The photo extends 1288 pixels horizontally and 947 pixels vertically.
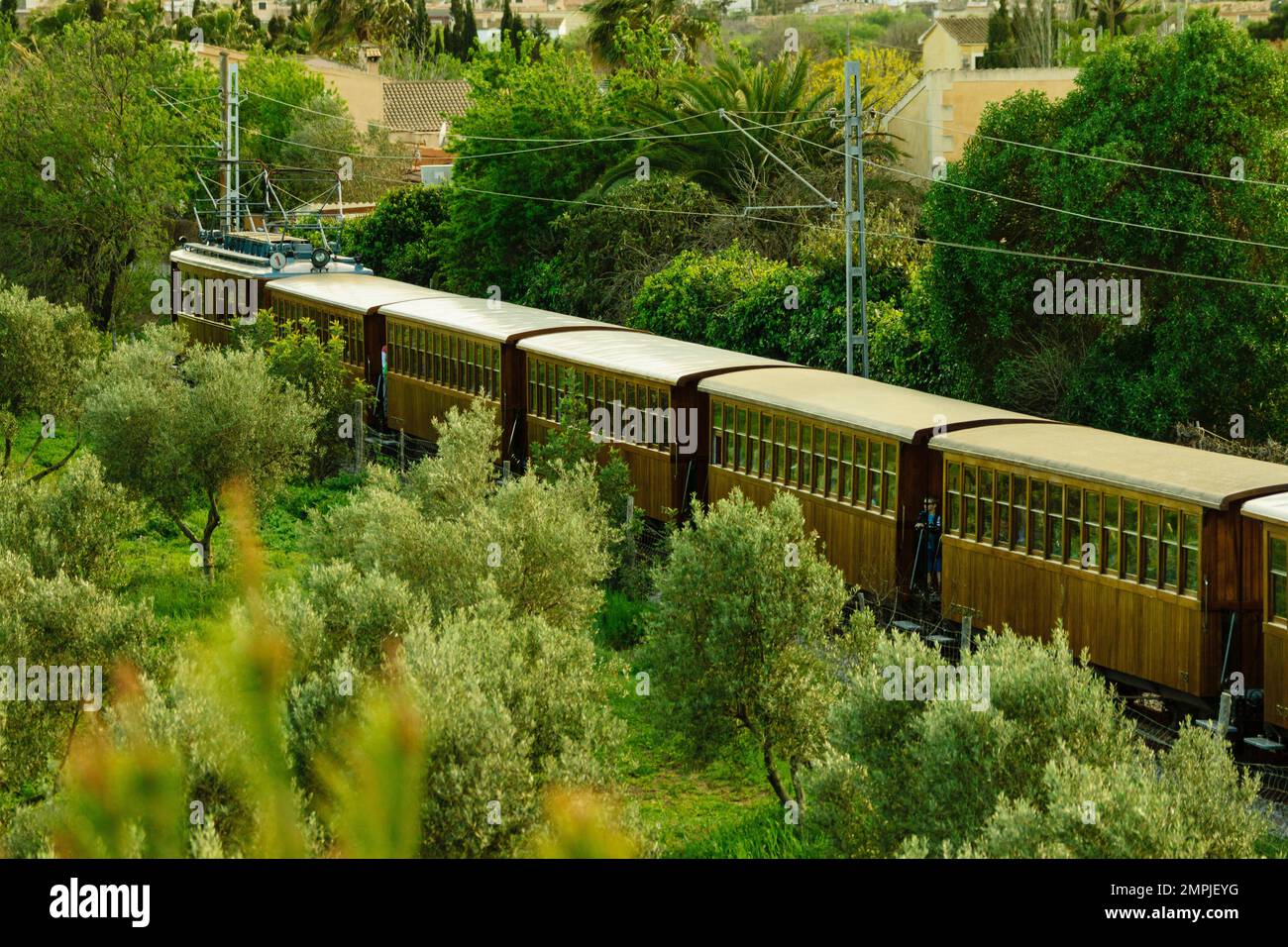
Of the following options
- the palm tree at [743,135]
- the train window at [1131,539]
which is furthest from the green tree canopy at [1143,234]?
the palm tree at [743,135]

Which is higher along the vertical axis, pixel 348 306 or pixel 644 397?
pixel 348 306

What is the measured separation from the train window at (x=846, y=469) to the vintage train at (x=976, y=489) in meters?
0.02

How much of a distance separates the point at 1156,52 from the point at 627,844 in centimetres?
1682

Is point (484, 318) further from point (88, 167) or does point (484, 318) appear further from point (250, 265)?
point (88, 167)

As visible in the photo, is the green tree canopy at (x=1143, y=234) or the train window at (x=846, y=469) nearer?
the train window at (x=846, y=469)

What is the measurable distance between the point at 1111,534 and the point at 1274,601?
183cm

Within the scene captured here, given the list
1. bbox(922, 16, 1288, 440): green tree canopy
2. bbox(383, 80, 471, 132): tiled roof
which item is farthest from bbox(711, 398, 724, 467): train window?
bbox(383, 80, 471, 132): tiled roof

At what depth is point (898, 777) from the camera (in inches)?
455

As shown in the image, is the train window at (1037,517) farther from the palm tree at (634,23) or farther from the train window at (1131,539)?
the palm tree at (634,23)

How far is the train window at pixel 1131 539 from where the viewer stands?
48.9 feet

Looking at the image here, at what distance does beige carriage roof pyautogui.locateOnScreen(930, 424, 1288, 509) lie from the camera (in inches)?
563

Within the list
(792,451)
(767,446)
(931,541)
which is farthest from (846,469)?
(767,446)

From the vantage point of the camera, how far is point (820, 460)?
19.3 metres

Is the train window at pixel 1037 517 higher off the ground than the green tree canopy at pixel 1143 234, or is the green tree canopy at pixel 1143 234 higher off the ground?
the green tree canopy at pixel 1143 234
